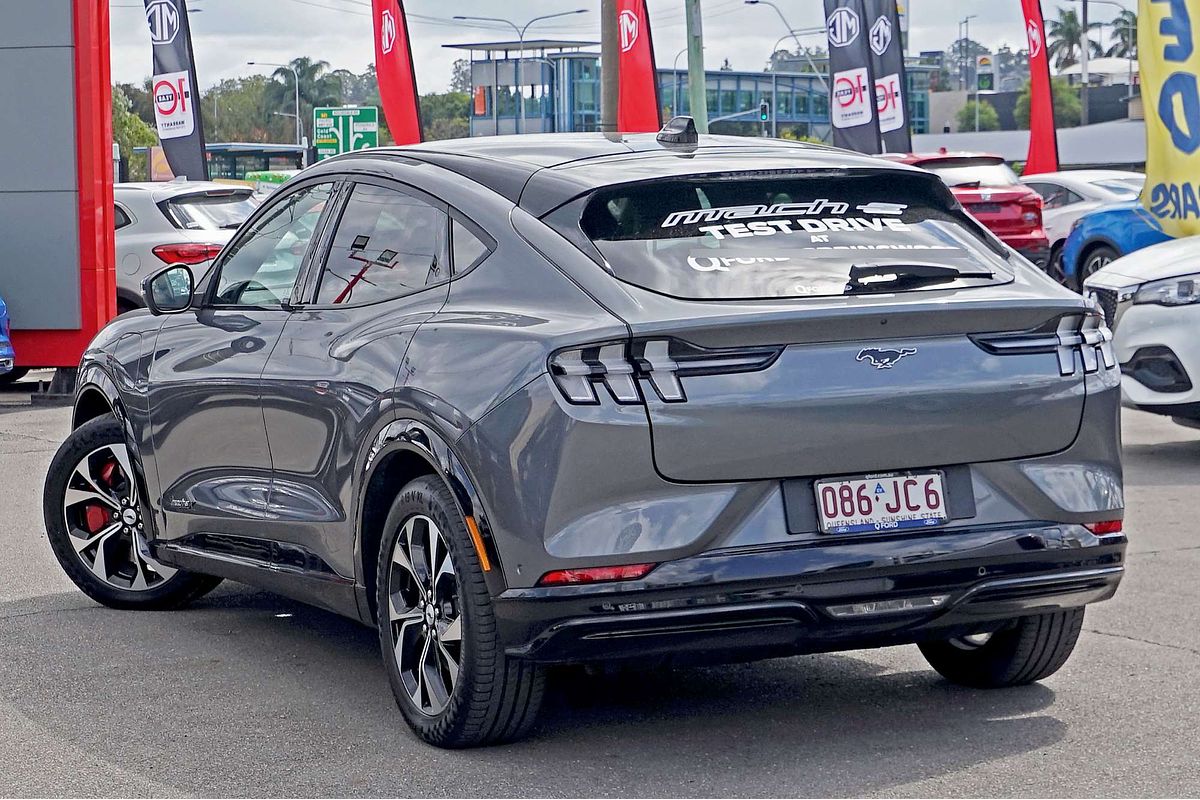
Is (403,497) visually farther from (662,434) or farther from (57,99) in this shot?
(57,99)

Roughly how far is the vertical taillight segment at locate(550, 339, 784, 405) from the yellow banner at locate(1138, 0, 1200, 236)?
10410 millimetres

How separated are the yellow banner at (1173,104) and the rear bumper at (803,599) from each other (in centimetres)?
996

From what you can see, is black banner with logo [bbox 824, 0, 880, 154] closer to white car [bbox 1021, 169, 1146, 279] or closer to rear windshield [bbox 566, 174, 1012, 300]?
white car [bbox 1021, 169, 1146, 279]

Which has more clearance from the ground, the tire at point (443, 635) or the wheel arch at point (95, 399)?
the wheel arch at point (95, 399)

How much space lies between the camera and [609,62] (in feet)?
Result: 88.0

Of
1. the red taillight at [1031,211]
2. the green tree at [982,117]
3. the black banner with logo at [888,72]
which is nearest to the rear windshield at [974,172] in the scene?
the red taillight at [1031,211]

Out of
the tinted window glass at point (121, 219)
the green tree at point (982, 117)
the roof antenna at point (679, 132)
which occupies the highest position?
the green tree at point (982, 117)

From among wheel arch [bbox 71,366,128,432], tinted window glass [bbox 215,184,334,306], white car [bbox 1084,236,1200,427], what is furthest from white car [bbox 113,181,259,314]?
tinted window glass [bbox 215,184,334,306]

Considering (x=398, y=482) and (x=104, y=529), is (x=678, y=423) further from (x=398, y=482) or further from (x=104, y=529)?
(x=104, y=529)

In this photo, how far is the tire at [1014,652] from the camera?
516 centimetres

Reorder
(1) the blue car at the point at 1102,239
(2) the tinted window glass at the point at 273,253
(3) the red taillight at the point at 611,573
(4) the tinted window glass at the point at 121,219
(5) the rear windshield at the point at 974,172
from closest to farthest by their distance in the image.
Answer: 1. (3) the red taillight at the point at 611,573
2. (2) the tinted window glass at the point at 273,253
3. (4) the tinted window glass at the point at 121,219
4. (1) the blue car at the point at 1102,239
5. (5) the rear windshield at the point at 974,172

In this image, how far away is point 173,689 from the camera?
215 inches

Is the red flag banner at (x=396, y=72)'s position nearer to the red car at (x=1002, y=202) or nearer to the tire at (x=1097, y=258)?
the red car at (x=1002, y=202)

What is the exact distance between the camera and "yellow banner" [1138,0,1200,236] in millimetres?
13680
